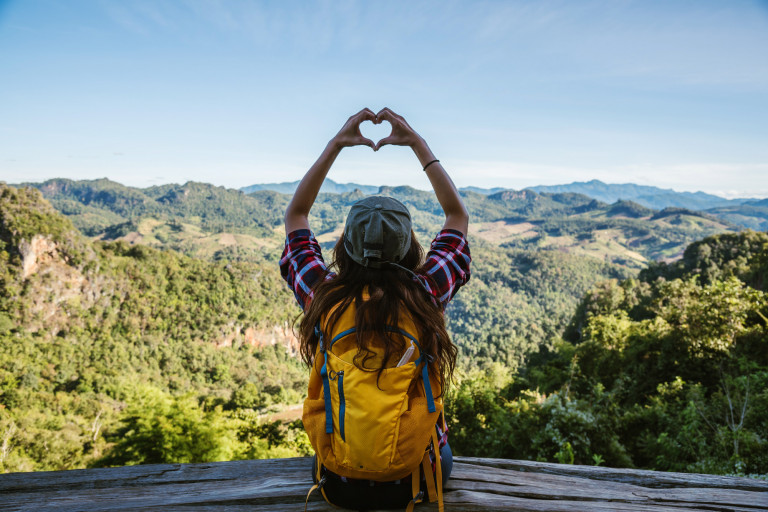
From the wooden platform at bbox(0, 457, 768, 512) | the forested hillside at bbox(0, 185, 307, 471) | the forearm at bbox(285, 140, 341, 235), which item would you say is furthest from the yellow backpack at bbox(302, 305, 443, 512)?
the forested hillside at bbox(0, 185, 307, 471)

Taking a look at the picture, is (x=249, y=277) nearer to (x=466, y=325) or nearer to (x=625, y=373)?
(x=466, y=325)

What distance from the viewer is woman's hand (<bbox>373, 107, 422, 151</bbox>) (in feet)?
6.19

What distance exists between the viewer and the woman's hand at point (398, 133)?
74.2 inches

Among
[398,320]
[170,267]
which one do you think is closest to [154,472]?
[398,320]

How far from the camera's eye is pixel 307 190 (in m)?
1.76

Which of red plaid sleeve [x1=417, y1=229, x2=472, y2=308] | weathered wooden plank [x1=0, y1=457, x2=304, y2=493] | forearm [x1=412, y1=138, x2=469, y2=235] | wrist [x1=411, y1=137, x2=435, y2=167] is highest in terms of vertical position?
wrist [x1=411, y1=137, x2=435, y2=167]

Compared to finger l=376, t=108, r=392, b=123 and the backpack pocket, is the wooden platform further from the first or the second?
finger l=376, t=108, r=392, b=123

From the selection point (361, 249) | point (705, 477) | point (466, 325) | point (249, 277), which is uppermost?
point (361, 249)

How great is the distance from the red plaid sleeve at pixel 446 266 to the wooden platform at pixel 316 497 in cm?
89

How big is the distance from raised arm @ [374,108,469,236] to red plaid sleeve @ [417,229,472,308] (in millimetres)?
72

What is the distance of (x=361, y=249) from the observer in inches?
51.3

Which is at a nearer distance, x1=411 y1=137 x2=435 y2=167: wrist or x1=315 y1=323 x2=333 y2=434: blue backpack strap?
x1=315 y1=323 x2=333 y2=434: blue backpack strap

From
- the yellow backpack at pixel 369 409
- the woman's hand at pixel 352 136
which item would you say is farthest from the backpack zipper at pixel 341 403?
the woman's hand at pixel 352 136

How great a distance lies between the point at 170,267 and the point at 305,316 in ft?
246
